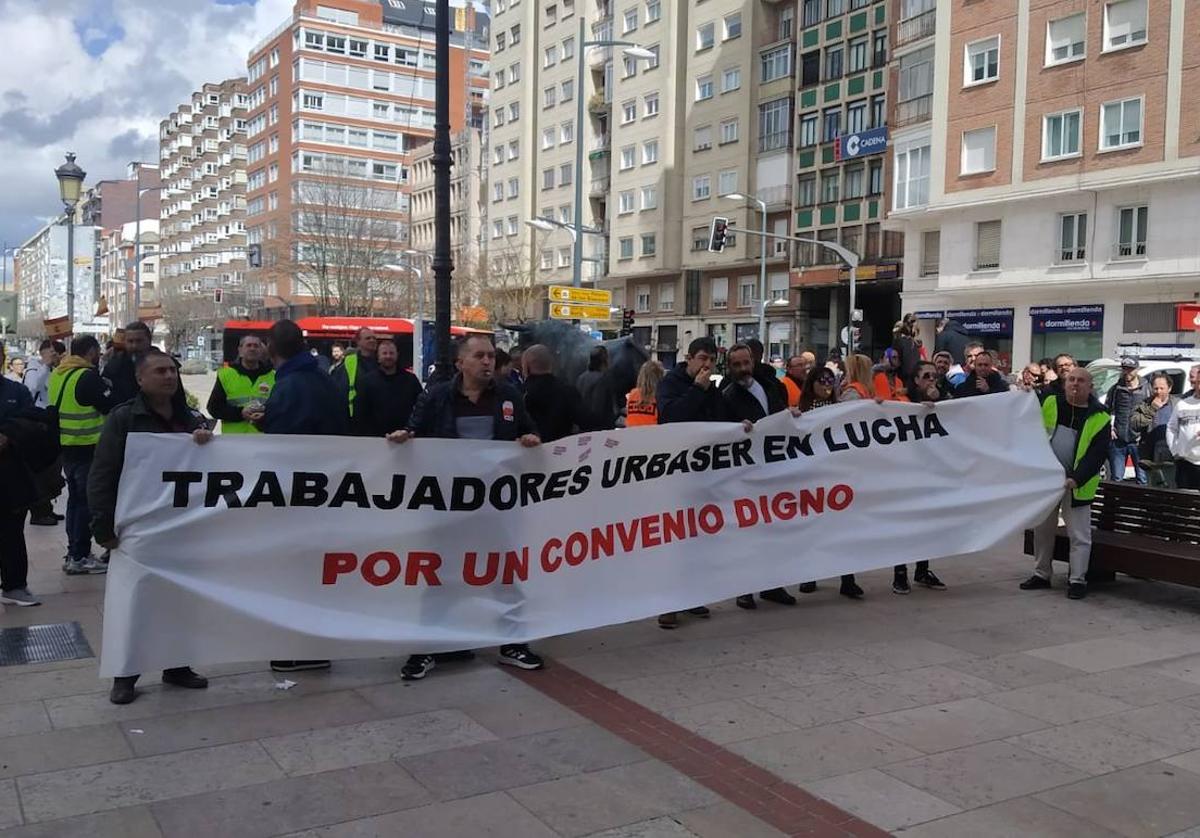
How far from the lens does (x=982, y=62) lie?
37.3 m

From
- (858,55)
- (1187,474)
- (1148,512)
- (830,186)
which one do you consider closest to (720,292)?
(830,186)

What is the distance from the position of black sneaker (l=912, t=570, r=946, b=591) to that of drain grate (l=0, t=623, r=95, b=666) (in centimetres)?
603

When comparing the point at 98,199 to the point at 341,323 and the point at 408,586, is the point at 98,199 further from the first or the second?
the point at 408,586

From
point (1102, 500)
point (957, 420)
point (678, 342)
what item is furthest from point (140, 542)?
point (678, 342)

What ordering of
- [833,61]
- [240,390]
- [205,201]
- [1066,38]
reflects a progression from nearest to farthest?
1. [240,390]
2. [1066,38]
3. [833,61]
4. [205,201]

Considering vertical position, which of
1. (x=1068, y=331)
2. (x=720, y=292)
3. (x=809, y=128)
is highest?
(x=809, y=128)

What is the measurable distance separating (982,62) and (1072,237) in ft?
22.7

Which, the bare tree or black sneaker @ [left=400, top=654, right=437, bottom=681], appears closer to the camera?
black sneaker @ [left=400, top=654, right=437, bottom=681]

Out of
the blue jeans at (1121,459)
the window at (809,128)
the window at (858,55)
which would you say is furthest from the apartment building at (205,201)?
the blue jeans at (1121,459)

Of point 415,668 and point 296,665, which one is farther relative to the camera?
point 296,665

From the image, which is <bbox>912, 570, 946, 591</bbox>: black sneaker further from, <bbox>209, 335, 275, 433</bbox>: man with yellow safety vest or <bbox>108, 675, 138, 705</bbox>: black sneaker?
<bbox>108, 675, 138, 705</bbox>: black sneaker

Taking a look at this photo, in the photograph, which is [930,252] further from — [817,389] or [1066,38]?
[817,389]

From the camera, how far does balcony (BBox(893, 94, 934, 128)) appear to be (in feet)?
137

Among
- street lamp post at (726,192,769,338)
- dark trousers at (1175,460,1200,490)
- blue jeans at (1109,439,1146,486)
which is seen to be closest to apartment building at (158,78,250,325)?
street lamp post at (726,192,769,338)
